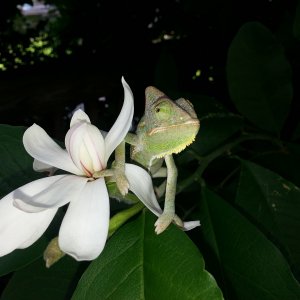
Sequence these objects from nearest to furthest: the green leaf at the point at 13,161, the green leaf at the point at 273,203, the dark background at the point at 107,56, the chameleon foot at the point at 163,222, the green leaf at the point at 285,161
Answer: the chameleon foot at the point at 163,222 < the green leaf at the point at 13,161 < the green leaf at the point at 273,203 < the green leaf at the point at 285,161 < the dark background at the point at 107,56

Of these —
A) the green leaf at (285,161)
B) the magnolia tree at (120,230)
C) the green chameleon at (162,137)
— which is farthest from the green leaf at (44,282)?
the green leaf at (285,161)

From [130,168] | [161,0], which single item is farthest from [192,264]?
[161,0]

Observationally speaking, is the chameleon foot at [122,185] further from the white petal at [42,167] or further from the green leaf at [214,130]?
the green leaf at [214,130]

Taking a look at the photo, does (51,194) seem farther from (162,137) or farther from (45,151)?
(162,137)

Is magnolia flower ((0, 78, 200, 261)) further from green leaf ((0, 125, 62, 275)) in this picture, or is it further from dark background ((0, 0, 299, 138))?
dark background ((0, 0, 299, 138))

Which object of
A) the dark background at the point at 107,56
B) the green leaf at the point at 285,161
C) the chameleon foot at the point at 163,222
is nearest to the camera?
the chameleon foot at the point at 163,222

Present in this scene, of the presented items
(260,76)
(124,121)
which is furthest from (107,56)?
(124,121)

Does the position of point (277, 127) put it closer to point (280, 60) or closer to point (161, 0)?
point (280, 60)
